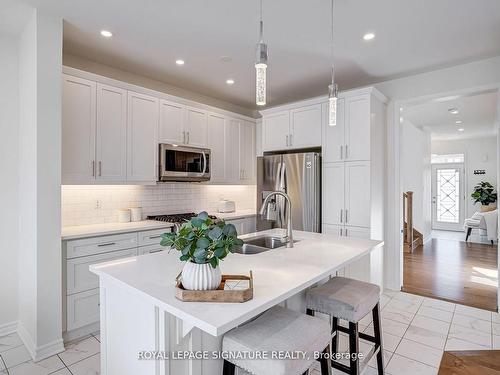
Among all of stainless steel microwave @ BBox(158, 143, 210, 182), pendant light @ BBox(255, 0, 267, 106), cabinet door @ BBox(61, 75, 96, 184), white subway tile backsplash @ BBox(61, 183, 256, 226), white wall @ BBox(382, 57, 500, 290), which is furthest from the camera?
white wall @ BBox(382, 57, 500, 290)

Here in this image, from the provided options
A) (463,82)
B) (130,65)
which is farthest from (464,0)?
(130,65)

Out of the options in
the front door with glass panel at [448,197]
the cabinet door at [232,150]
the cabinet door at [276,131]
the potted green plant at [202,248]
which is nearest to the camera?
the potted green plant at [202,248]

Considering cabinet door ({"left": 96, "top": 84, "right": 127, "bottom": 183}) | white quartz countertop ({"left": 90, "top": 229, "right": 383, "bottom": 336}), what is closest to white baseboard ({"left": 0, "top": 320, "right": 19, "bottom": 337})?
cabinet door ({"left": 96, "top": 84, "right": 127, "bottom": 183})

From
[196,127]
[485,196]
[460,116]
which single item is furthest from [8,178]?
[485,196]

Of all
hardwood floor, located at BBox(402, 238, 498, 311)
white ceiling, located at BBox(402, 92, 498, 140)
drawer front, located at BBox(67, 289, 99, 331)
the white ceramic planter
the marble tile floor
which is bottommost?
the marble tile floor

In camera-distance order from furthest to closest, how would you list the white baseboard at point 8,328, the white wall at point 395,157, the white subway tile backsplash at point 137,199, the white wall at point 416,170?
the white wall at point 416,170
the white wall at point 395,157
the white subway tile backsplash at point 137,199
the white baseboard at point 8,328

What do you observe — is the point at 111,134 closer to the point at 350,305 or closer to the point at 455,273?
the point at 350,305

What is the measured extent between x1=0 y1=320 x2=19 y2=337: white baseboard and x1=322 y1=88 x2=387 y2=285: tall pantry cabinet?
3243 millimetres

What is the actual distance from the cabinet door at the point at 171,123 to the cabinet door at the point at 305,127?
1471mm

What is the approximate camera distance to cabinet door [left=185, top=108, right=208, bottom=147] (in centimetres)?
380

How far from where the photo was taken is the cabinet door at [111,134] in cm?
296

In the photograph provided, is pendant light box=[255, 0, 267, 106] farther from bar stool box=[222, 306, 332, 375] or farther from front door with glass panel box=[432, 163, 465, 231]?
front door with glass panel box=[432, 163, 465, 231]

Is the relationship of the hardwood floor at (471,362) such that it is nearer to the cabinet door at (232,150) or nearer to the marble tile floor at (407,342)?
the marble tile floor at (407,342)

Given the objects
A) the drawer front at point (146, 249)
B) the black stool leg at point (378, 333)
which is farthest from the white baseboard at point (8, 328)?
the black stool leg at point (378, 333)
